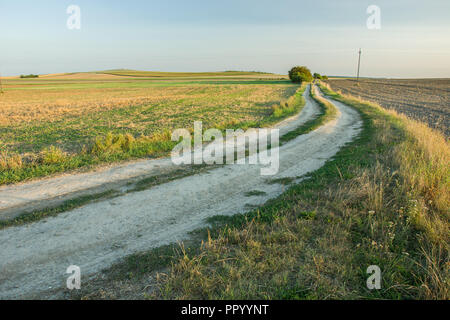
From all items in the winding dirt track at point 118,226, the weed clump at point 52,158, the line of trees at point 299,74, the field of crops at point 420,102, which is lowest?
the winding dirt track at point 118,226

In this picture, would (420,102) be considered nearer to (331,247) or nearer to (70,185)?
(331,247)

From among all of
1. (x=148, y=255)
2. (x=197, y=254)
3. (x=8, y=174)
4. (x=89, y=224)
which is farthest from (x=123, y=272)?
(x=8, y=174)

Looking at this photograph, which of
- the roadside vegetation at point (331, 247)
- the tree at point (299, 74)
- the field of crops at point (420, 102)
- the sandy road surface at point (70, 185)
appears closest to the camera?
the roadside vegetation at point (331, 247)

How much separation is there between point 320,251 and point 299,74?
328ft

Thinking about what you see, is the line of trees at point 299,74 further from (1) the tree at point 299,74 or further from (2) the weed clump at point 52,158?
(2) the weed clump at point 52,158

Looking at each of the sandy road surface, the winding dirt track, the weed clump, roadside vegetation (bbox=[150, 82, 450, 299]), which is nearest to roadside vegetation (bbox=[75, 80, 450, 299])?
roadside vegetation (bbox=[150, 82, 450, 299])

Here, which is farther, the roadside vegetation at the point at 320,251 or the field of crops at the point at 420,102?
the field of crops at the point at 420,102

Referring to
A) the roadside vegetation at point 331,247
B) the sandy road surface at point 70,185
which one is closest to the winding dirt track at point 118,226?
the sandy road surface at point 70,185

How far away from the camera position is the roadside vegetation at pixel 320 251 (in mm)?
3730

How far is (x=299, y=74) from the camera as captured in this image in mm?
96812

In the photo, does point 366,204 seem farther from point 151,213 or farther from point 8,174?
point 8,174

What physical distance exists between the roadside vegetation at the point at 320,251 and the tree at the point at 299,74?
96367 mm

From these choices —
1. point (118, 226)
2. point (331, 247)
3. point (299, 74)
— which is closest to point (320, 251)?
point (331, 247)
